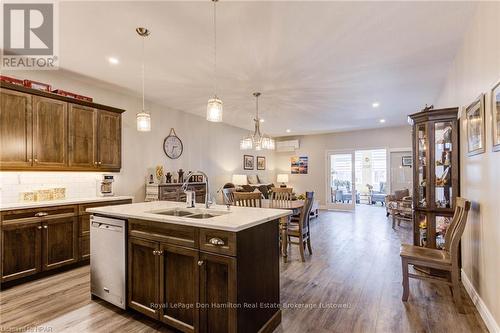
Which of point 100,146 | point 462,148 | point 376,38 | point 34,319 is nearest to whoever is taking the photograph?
point 34,319

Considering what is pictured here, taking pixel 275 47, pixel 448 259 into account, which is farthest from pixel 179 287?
pixel 275 47

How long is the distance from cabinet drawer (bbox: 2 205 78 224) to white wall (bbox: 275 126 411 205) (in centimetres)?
763

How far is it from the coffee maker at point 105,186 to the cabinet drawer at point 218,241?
3.01 metres

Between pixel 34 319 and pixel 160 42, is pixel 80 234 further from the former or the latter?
pixel 160 42

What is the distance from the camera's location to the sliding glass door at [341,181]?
28.4 ft

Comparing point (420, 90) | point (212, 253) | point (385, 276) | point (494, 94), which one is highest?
point (420, 90)

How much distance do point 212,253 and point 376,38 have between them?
2.84 meters

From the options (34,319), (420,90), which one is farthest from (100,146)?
(420,90)

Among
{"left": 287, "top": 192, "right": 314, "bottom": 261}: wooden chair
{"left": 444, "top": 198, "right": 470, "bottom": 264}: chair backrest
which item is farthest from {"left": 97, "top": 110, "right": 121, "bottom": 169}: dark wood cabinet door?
{"left": 444, "top": 198, "right": 470, "bottom": 264}: chair backrest

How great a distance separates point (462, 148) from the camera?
118 inches

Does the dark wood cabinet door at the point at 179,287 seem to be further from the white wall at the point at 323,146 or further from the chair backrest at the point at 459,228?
the white wall at the point at 323,146

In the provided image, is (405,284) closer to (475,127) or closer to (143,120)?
(475,127)

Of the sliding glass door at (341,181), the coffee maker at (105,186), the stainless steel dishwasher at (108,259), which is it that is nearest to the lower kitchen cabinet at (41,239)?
the coffee maker at (105,186)

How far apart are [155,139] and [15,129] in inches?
94.1
